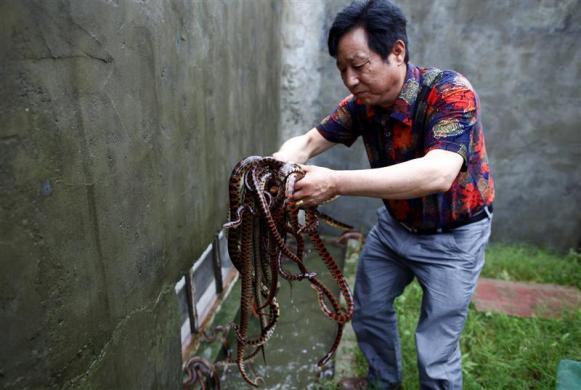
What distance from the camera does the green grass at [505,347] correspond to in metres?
3.40

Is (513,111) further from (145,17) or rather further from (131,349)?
(131,349)

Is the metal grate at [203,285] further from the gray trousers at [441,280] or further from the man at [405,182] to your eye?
the gray trousers at [441,280]

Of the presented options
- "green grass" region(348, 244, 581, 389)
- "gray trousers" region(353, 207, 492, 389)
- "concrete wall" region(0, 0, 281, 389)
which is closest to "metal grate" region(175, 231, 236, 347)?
"concrete wall" region(0, 0, 281, 389)

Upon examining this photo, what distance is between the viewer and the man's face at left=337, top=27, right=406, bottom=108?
2.17 m

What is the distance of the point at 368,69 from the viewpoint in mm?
2219

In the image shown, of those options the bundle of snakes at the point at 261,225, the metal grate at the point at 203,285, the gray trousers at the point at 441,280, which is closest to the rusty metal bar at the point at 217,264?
the metal grate at the point at 203,285

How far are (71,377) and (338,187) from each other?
1.46 m

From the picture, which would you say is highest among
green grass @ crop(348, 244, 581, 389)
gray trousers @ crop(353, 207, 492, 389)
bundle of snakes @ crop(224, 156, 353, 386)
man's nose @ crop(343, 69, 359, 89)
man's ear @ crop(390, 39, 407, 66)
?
man's ear @ crop(390, 39, 407, 66)

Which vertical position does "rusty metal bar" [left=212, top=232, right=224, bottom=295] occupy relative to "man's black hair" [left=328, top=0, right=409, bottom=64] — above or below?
below

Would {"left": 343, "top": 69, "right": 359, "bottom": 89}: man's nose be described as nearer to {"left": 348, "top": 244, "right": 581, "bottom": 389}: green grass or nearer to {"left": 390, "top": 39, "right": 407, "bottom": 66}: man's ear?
{"left": 390, "top": 39, "right": 407, "bottom": 66}: man's ear

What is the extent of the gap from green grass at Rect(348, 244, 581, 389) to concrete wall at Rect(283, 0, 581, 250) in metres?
1.21

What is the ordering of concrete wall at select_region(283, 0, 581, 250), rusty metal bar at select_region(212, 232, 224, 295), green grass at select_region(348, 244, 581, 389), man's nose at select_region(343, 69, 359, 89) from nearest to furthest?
man's nose at select_region(343, 69, 359, 89)
green grass at select_region(348, 244, 581, 389)
rusty metal bar at select_region(212, 232, 224, 295)
concrete wall at select_region(283, 0, 581, 250)

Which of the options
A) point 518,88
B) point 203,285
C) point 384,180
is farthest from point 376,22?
point 518,88

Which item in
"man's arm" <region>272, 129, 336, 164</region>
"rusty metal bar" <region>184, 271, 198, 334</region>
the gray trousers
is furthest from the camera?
"rusty metal bar" <region>184, 271, 198, 334</region>
